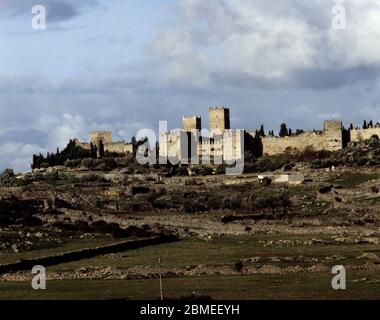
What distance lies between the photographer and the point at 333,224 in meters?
60.2

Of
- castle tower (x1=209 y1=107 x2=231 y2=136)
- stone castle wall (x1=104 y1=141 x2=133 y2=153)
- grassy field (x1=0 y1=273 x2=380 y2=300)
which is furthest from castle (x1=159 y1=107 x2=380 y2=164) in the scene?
grassy field (x1=0 y1=273 x2=380 y2=300)

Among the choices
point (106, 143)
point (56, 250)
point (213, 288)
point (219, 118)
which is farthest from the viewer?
point (106, 143)

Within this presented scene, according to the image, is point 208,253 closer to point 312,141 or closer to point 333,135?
point 333,135

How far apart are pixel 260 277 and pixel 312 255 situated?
9.12m

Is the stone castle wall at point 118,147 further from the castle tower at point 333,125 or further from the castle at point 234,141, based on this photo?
the castle tower at point 333,125

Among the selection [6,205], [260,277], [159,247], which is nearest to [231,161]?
[6,205]

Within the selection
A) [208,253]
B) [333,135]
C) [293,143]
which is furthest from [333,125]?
[208,253]

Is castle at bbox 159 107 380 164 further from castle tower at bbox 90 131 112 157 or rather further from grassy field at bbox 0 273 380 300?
grassy field at bbox 0 273 380 300

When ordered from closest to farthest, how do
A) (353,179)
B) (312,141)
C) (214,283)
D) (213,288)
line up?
(213,288) → (214,283) → (353,179) → (312,141)

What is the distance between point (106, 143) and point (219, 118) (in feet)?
71.4

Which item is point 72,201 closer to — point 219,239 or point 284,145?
point 219,239

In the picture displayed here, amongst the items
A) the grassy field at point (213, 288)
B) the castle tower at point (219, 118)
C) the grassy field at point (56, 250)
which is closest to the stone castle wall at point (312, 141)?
the castle tower at point (219, 118)

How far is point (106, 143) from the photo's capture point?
14438 cm

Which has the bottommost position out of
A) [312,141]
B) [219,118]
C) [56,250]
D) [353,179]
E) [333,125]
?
[56,250]
